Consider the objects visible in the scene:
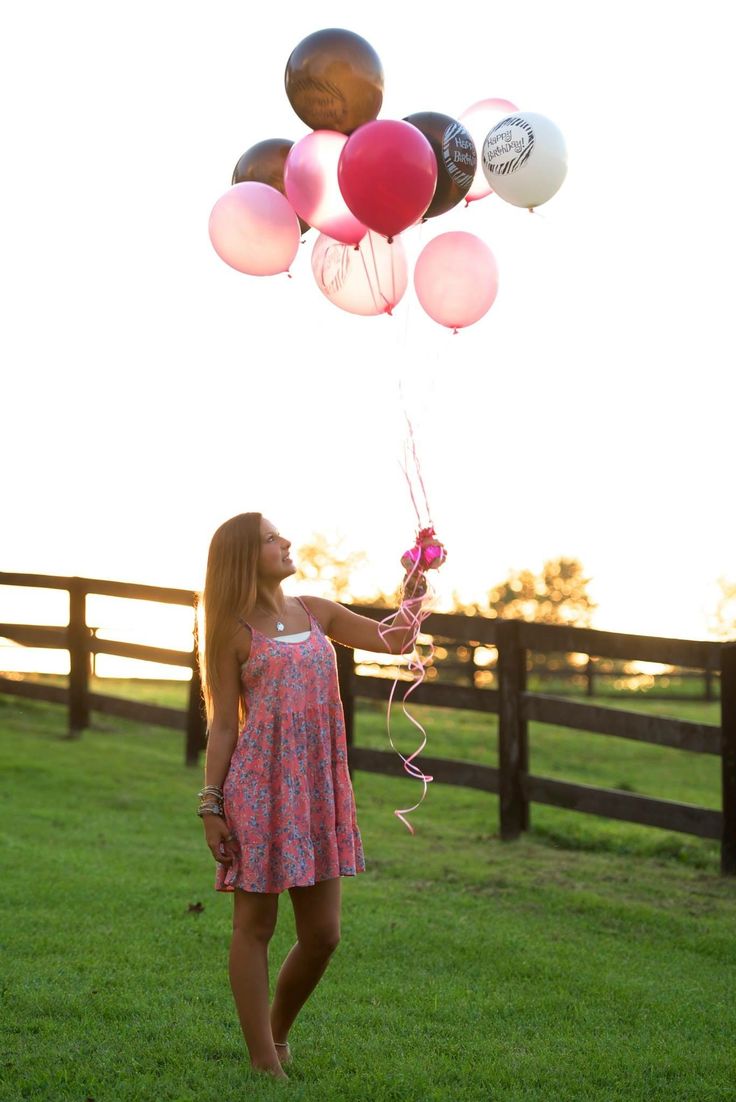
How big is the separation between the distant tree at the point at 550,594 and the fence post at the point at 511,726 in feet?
103

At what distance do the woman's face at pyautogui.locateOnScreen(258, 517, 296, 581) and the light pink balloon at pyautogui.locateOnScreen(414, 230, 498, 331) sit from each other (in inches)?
59.2

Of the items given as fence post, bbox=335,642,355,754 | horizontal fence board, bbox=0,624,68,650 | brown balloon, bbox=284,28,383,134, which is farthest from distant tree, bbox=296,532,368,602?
brown balloon, bbox=284,28,383,134

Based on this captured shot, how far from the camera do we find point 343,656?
29.2 feet

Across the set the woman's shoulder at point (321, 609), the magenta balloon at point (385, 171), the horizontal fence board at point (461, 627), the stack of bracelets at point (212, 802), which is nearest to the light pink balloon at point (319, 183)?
the magenta balloon at point (385, 171)

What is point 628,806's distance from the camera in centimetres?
704

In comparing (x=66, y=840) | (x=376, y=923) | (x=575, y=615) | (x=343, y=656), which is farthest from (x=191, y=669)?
(x=575, y=615)

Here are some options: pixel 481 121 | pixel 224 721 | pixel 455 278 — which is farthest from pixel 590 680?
pixel 224 721

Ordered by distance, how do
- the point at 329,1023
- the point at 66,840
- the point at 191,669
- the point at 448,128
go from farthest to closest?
the point at 191,669, the point at 66,840, the point at 448,128, the point at 329,1023

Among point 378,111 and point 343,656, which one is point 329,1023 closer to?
point 378,111

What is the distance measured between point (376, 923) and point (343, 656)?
11.2ft

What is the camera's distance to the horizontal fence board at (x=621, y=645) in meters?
6.88

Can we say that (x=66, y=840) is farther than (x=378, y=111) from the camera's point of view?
Yes

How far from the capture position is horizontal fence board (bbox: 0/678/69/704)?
11.2 m

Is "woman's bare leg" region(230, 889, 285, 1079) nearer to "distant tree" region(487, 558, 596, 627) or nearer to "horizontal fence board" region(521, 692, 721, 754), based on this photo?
"horizontal fence board" region(521, 692, 721, 754)
